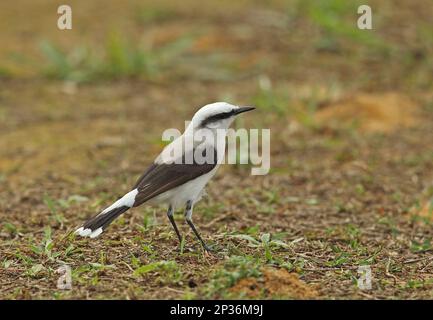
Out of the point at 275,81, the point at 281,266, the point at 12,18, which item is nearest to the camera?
the point at 281,266

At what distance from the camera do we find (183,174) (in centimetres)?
603

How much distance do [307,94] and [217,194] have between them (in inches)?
120

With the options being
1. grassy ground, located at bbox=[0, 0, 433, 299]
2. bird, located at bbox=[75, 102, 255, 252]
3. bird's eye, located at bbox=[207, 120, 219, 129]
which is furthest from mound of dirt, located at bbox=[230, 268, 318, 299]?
bird's eye, located at bbox=[207, 120, 219, 129]

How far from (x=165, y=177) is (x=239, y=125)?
368 centimetres

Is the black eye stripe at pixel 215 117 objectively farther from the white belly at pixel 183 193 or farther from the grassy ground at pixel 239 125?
the grassy ground at pixel 239 125

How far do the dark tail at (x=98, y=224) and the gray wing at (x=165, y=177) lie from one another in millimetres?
157

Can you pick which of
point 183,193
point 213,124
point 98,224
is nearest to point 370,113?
point 213,124

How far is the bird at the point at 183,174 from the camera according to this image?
584 cm

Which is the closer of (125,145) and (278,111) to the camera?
(125,145)

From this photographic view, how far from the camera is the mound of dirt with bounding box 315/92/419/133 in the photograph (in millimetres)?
9906

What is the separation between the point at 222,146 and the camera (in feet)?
20.8

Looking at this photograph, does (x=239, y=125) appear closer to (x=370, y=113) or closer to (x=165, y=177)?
(x=370, y=113)

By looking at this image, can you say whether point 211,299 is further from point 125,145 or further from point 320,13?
point 320,13
